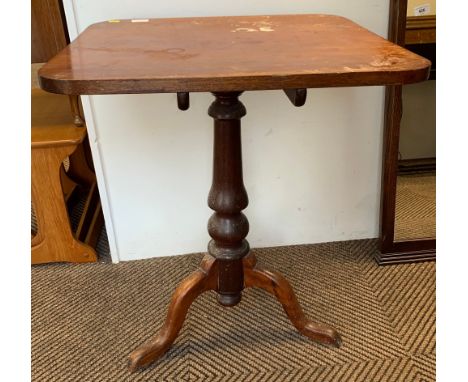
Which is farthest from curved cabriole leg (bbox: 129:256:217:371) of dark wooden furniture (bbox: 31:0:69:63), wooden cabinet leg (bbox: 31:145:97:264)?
dark wooden furniture (bbox: 31:0:69:63)

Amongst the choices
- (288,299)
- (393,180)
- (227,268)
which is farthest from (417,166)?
(227,268)

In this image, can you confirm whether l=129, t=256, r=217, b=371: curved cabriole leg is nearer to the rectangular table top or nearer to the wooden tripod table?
the wooden tripod table

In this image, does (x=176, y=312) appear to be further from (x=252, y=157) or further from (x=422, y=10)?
(x=422, y=10)

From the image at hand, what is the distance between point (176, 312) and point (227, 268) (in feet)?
0.58

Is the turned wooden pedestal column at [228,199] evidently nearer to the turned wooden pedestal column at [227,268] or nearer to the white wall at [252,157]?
the turned wooden pedestal column at [227,268]

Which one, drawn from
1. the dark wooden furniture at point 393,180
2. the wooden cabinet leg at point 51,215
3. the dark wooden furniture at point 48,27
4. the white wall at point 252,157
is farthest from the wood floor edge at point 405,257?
the dark wooden furniture at point 48,27

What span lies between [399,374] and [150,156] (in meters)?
0.96

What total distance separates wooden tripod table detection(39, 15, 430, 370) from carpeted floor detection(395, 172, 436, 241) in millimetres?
502

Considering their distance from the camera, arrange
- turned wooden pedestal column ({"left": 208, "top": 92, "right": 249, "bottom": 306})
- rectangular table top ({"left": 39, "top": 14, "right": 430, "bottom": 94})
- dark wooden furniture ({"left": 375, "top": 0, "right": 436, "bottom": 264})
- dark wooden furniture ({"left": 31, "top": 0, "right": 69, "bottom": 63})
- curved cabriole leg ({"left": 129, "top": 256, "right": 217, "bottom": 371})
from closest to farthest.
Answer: rectangular table top ({"left": 39, "top": 14, "right": 430, "bottom": 94}) → turned wooden pedestal column ({"left": 208, "top": 92, "right": 249, "bottom": 306}) → curved cabriole leg ({"left": 129, "top": 256, "right": 217, "bottom": 371}) → dark wooden furniture ({"left": 375, "top": 0, "right": 436, "bottom": 264}) → dark wooden furniture ({"left": 31, "top": 0, "right": 69, "bottom": 63})

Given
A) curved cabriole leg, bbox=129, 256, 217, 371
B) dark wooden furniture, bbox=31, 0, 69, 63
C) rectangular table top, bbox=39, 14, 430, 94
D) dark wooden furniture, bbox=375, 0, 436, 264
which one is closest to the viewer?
rectangular table top, bbox=39, 14, 430, 94

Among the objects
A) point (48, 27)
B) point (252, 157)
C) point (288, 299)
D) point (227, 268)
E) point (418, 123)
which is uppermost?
point (48, 27)

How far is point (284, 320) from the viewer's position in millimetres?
1455

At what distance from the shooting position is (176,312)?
1.29 m

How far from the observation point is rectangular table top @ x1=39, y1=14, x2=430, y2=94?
82 cm
